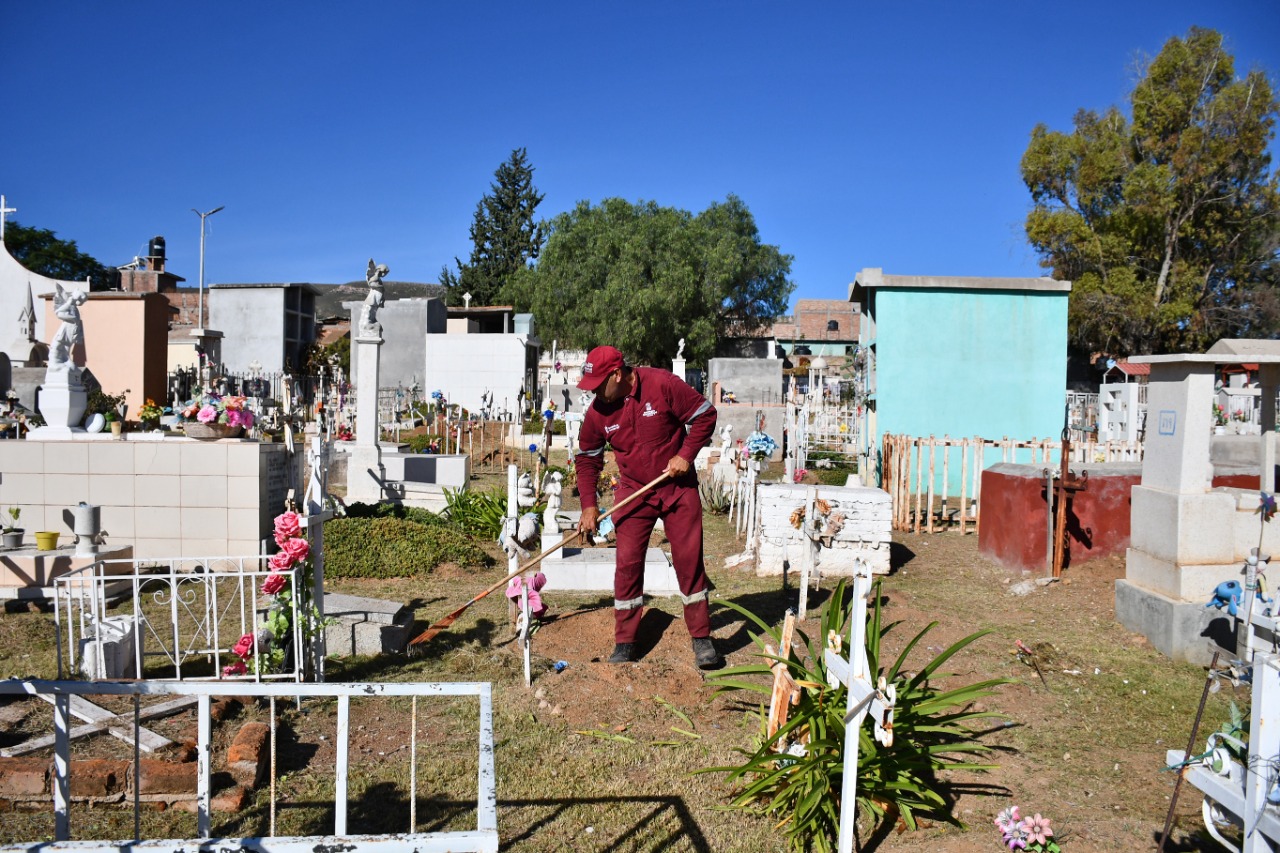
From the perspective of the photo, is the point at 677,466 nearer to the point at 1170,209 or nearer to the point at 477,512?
the point at 477,512

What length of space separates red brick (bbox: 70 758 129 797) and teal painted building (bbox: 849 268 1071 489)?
1557 centimetres

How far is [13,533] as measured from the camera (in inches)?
331

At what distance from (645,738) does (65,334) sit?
8.56 metres

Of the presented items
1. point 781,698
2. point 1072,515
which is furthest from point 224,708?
point 1072,515

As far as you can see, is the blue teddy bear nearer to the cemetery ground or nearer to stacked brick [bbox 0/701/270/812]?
the cemetery ground

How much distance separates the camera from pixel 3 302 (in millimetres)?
28734

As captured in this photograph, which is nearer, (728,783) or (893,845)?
(893,845)

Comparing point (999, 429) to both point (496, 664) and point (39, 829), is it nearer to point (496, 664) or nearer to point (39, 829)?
point (496, 664)

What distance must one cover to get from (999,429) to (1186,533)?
11920mm

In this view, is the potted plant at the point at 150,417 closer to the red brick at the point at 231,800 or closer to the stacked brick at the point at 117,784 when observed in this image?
the stacked brick at the point at 117,784

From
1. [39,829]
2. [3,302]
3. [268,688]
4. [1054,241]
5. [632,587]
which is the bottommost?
[39,829]

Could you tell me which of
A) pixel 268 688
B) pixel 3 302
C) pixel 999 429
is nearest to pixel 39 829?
pixel 268 688

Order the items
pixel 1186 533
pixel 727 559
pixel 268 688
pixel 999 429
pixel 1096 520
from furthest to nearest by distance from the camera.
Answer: pixel 999 429, pixel 727 559, pixel 1096 520, pixel 1186 533, pixel 268 688

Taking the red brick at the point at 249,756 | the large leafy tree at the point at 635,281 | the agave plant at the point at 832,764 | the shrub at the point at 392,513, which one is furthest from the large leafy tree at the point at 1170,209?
the red brick at the point at 249,756
